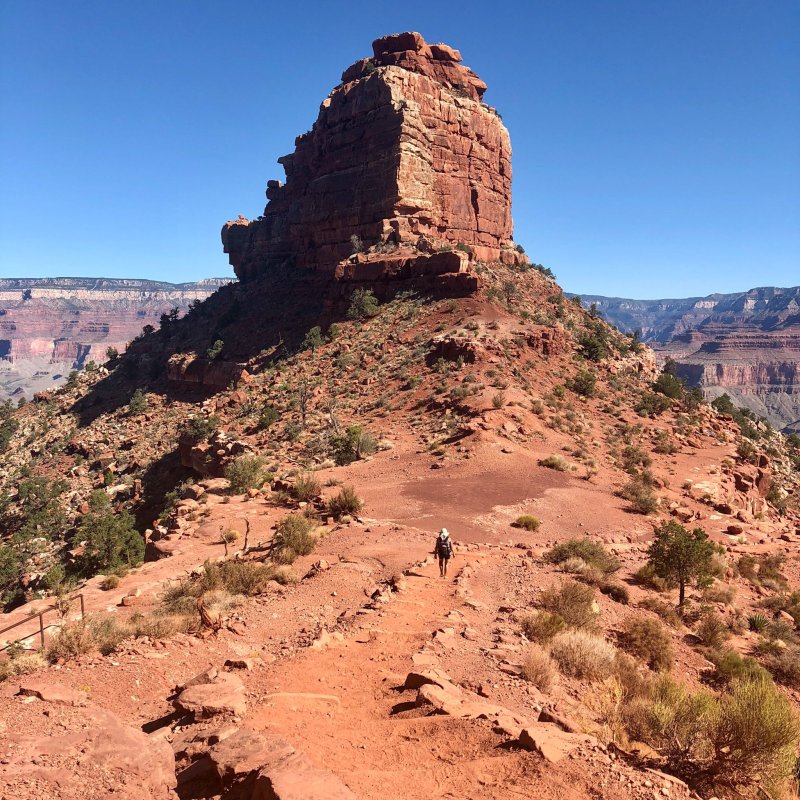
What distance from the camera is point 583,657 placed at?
26.7ft

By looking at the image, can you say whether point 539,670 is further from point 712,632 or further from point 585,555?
point 585,555

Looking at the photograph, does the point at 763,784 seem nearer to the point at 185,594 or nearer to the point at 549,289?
the point at 185,594

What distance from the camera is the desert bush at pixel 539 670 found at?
751 cm

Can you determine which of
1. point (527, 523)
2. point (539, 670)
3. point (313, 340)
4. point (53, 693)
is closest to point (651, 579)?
point (527, 523)

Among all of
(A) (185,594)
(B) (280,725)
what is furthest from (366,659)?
(A) (185,594)

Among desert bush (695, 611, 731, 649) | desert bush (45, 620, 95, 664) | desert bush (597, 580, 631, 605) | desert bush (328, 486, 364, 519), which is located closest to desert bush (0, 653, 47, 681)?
desert bush (45, 620, 95, 664)

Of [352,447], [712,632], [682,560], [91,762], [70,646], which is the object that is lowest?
[712,632]

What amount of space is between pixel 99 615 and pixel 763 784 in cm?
1101

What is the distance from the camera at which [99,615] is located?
10555 mm

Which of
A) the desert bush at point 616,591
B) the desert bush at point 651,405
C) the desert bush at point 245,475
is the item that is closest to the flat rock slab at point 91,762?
the desert bush at point 616,591

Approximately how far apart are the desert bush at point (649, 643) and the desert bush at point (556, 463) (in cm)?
1290

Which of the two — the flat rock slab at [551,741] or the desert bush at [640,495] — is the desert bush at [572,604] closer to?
the flat rock slab at [551,741]

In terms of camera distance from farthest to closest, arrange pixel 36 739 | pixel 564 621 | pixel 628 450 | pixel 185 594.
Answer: pixel 628 450 < pixel 185 594 < pixel 564 621 < pixel 36 739

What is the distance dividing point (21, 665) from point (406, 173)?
150ft
